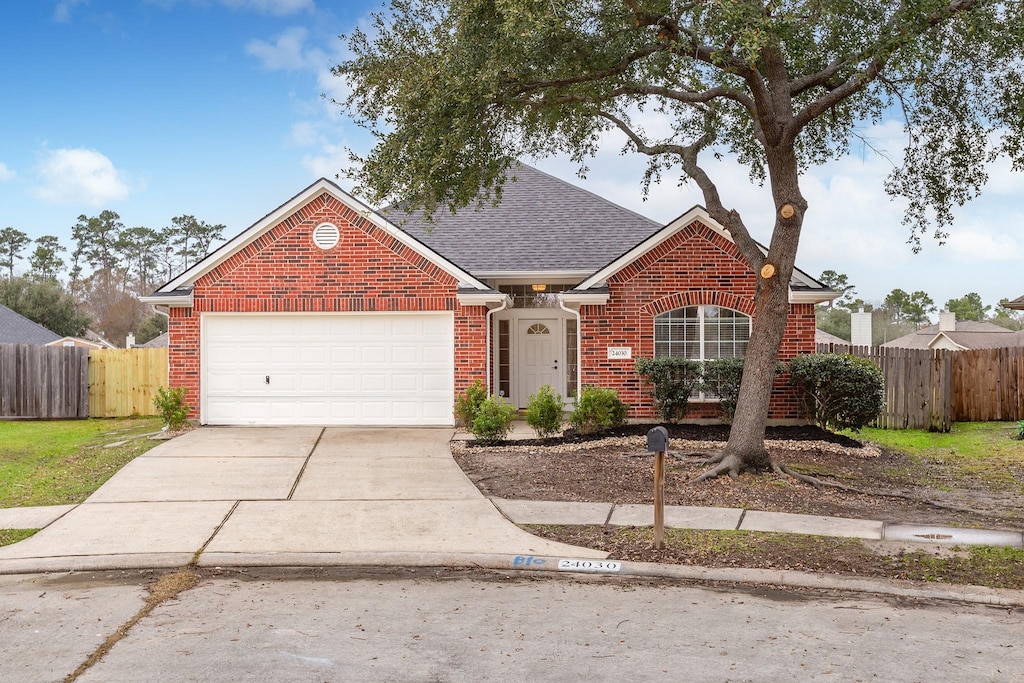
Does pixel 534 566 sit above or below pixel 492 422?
below

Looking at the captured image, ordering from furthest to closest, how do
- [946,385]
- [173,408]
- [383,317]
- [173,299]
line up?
[946,385] → [383,317] → [173,299] → [173,408]

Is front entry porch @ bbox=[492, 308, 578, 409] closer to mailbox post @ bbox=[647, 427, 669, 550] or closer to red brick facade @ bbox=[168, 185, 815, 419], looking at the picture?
A: red brick facade @ bbox=[168, 185, 815, 419]

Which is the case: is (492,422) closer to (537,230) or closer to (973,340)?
(537,230)

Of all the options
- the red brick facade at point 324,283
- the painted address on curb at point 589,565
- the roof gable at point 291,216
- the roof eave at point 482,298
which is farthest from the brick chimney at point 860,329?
the painted address on curb at point 589,565

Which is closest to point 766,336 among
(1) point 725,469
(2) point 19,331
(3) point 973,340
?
(1) point 725,469

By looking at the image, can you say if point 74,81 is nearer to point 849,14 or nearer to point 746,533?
point 849,14

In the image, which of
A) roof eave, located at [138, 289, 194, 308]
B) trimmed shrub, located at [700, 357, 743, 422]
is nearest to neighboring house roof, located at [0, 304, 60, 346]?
roof eave, located at [138, 289, 194, 308]

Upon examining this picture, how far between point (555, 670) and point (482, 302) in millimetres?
11122

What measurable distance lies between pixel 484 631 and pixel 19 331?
34690 millimetres

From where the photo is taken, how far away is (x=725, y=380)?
50.6 feet

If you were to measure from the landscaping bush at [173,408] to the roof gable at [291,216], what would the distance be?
1826 millimetres

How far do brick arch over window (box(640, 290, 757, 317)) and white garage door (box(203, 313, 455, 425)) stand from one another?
3.87 metres

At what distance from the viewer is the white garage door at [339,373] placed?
16.0m

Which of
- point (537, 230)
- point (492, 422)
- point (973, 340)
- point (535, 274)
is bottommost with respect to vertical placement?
point (492, 422)
